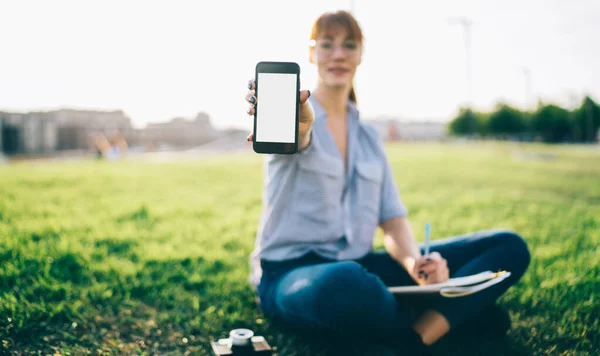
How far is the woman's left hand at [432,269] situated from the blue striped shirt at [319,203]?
42 centimetres

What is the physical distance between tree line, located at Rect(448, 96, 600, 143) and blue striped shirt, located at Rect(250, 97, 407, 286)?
58.9 metres

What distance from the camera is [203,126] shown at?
152 ft

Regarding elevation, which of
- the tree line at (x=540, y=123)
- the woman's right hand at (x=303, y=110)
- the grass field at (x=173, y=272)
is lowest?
the grass field at (x=173, y=272)

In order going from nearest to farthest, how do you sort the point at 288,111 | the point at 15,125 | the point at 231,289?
the point at 288,111, the point at 231,289, the point at 15,125

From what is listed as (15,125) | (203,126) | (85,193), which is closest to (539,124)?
(203,126)

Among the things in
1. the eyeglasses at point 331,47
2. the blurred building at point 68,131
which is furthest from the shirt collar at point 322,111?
the blurred building at point 68,131

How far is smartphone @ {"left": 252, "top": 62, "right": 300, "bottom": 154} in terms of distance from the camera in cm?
172

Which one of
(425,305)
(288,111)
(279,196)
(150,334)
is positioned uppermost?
(288,111)

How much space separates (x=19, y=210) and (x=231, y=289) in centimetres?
283

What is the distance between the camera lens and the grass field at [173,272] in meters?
2.36

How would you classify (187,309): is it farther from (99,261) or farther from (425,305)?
(425,305)

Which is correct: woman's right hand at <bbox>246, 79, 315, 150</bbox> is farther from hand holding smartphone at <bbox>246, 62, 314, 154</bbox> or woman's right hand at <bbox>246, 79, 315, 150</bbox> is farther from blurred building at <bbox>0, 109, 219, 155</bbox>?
blurred building at <bbox>0, 109, 219, 155</bbox>

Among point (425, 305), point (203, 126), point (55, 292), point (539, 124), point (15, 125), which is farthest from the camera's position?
point (539, 124)

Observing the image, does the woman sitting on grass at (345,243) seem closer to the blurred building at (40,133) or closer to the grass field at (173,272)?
the grass field at (173,272)
